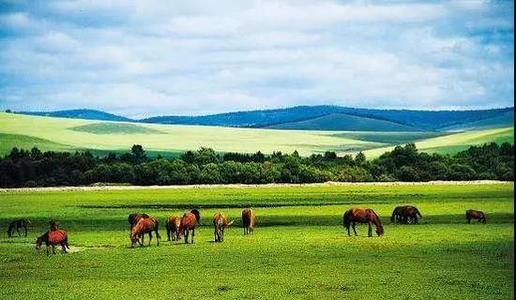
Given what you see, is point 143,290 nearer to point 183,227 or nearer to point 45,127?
point 183,227

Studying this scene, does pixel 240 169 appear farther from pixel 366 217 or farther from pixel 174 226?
pixel 174 226

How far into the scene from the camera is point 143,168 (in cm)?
10294

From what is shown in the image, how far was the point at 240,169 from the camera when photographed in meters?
104

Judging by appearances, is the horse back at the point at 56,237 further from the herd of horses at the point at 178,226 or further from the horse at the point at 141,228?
the horse at the point at 141,228

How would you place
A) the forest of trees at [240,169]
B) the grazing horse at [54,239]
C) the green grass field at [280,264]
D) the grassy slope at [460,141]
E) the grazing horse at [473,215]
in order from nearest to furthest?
1. the green grass field at [280,264]
2. the grazing horse at [54,239]
3. the grazing horse at [473,215]
4. the forest of trees at [240,169]
5. the grassy slope at [460,141]

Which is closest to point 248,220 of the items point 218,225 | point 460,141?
point 218,225

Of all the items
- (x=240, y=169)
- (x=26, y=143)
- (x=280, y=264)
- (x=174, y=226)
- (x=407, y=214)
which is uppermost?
(x=26, y=143)

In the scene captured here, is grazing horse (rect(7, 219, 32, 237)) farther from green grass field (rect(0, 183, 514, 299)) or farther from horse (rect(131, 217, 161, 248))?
horse (rect(131, 217, 161, 248))

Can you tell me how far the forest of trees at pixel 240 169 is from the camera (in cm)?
10212

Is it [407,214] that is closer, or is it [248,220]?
[248,220]

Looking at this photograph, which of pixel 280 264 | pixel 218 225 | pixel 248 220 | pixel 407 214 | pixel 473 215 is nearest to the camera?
pixel 280 264

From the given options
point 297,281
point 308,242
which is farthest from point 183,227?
point 297,281

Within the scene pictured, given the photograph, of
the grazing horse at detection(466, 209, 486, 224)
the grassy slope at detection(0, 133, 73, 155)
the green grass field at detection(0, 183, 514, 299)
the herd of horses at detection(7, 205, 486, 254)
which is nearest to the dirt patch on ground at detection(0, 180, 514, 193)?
the green grass field at detection(0, 183, 514, 299)

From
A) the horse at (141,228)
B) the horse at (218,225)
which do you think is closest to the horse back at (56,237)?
the horse at (141,228)
